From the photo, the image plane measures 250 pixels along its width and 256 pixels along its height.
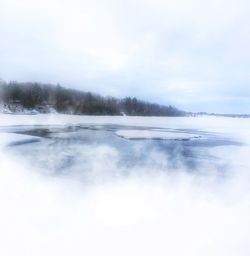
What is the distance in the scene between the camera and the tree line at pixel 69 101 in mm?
3613

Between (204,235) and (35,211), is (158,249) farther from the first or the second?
(35,211)

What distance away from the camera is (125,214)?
2633 millimetres

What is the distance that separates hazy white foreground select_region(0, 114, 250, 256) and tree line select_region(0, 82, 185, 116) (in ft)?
3.11

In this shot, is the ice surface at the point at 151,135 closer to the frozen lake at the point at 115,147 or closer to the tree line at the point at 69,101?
the frozen lake at the point at 115,147

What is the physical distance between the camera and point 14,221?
2521mm

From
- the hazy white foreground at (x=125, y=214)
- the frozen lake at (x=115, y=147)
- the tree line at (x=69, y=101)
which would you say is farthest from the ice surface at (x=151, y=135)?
the hazy white foreground at (x=125, y=214)

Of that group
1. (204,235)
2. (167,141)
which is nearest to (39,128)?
(167,141)

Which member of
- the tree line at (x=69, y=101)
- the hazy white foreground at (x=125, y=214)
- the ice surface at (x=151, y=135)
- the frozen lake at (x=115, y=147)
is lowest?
the hazy white foreground at (x=125, y=214)

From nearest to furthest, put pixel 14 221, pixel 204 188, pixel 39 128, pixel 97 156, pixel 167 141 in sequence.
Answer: pixel 14 221 < pixel 204 188 < pixel 97 156 < pixel 167 141 < pixel 39 128

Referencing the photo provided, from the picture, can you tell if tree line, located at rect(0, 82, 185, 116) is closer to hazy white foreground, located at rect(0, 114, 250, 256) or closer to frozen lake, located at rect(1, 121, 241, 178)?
frozen lake, located at rect(1, 121, 241, 178)

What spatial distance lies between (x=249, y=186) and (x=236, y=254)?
3.33 ft

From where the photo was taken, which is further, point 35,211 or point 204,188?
point 204,188

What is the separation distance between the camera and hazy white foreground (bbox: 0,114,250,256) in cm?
240

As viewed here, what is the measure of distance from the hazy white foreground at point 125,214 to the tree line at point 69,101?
37.4 inches
